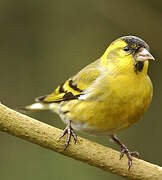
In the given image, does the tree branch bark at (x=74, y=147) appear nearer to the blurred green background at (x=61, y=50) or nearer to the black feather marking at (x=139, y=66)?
the black feather marking at (x=139, y=66)

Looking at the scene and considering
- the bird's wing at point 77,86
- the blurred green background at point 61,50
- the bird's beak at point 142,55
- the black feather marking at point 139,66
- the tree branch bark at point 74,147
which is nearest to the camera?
the tree branch bark at point 74,147

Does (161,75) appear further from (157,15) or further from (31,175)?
(31,175)

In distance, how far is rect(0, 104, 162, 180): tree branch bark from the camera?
10.6ft

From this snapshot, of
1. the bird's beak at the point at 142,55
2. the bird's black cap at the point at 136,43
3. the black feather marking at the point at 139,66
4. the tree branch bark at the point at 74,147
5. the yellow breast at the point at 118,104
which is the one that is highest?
the bird's black cap at the point at 136,43

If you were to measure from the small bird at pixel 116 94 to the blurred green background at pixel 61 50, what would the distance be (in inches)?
78.8

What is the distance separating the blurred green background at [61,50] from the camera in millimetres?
6004

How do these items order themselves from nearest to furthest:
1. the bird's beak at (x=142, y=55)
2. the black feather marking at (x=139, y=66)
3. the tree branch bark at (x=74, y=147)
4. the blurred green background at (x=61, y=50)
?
the tree branch bark at (x=74, y=147), the bird's beak at (x=142, y=55), the black feather marking at (x=139, y=66), the blurred green background at (x=61, y=50)

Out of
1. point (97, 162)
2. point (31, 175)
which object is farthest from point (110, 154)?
point (31, 175)

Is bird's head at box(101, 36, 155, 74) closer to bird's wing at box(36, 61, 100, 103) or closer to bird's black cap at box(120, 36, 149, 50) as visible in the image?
bird's black cap at box(120, 36, 149, 50)

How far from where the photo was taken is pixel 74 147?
348 cm

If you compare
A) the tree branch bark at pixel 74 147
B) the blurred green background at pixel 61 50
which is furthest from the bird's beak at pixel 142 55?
the blurred green background at pixel 61 50

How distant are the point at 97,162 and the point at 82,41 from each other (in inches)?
127

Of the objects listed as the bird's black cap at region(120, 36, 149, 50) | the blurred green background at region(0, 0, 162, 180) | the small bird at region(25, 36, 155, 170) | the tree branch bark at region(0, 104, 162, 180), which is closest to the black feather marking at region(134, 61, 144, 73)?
the small bird at region(25, 36, 155, 170)

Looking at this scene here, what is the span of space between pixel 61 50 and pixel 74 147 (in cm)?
310
